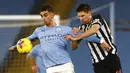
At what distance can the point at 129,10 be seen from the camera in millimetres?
8773

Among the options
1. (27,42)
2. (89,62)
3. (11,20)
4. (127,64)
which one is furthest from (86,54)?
(27,42)

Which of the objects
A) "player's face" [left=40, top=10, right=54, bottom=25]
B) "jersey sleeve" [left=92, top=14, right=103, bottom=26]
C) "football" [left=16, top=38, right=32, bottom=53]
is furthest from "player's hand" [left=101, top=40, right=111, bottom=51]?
"football" [left=16, top=38, right=32, bottom=53]

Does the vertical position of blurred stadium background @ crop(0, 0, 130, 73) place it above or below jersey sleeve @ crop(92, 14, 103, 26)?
above

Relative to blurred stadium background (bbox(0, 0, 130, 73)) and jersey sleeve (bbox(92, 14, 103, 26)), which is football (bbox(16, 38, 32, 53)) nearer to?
jersey sleeve (bbox(92, 14, 103, 26))

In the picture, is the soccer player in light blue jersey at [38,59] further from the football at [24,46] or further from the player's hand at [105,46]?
the player's hand at [105,46]

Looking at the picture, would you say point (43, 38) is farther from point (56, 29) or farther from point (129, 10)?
point (129, 10)

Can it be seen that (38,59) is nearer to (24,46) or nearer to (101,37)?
(24,46)

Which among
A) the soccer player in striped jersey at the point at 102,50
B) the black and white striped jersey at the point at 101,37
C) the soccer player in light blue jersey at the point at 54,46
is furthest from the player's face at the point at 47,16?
the black and white striped jersey at the point at 101,37

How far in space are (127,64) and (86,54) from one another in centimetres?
87

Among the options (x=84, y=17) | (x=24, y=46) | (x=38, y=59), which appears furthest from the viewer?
(x=38, y=59)

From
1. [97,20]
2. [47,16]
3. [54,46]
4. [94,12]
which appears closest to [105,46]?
[97,20]

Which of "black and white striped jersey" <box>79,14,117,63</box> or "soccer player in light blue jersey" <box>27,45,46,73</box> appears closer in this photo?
"black and white striped jersey" <box>79,14,117,63</box>

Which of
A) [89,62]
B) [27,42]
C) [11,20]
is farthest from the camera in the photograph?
[89,62]

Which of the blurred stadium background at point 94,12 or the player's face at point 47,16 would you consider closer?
the player's face at point 47,16
